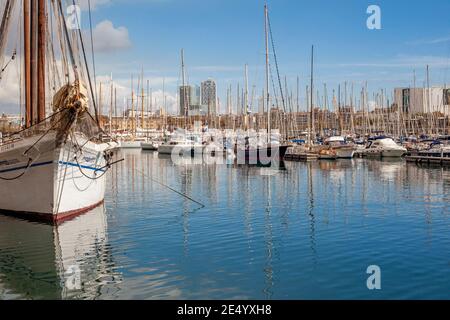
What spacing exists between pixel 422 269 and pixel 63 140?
15.6m

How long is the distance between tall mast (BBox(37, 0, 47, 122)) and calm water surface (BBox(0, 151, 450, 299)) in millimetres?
6052

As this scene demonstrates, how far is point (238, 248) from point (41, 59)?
47.9ft

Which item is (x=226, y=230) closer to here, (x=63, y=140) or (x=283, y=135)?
(x=63, y=140)

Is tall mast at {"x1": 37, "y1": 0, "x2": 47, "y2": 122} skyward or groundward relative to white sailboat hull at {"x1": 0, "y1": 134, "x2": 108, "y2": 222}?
skyward

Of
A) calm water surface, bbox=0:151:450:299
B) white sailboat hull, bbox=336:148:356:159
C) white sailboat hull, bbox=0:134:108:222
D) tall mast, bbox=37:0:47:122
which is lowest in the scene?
calm water surface, bbox=0:151:450:299

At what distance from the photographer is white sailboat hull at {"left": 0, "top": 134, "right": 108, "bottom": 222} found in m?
23.1

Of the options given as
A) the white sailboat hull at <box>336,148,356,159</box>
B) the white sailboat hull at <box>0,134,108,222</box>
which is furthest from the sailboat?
the white sailboat hull at <box>336,148,356,159</box>

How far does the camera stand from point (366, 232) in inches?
885

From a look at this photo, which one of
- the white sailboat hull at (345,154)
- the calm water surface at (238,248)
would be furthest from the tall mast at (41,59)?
the white sailboat hull at (345,154)

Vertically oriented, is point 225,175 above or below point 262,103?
below

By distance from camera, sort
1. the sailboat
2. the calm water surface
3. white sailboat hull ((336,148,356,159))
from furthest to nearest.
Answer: white sailboat hull ((336,148,356,159)) → the sailboat → the calm water surface

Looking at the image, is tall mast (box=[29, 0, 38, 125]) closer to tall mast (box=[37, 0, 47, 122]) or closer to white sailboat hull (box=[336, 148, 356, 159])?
tall mast (box=[37, 0, 47, 122])

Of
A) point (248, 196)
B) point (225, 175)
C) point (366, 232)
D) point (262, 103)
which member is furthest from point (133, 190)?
point (262, 103)

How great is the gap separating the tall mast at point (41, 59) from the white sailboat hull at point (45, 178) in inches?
111
